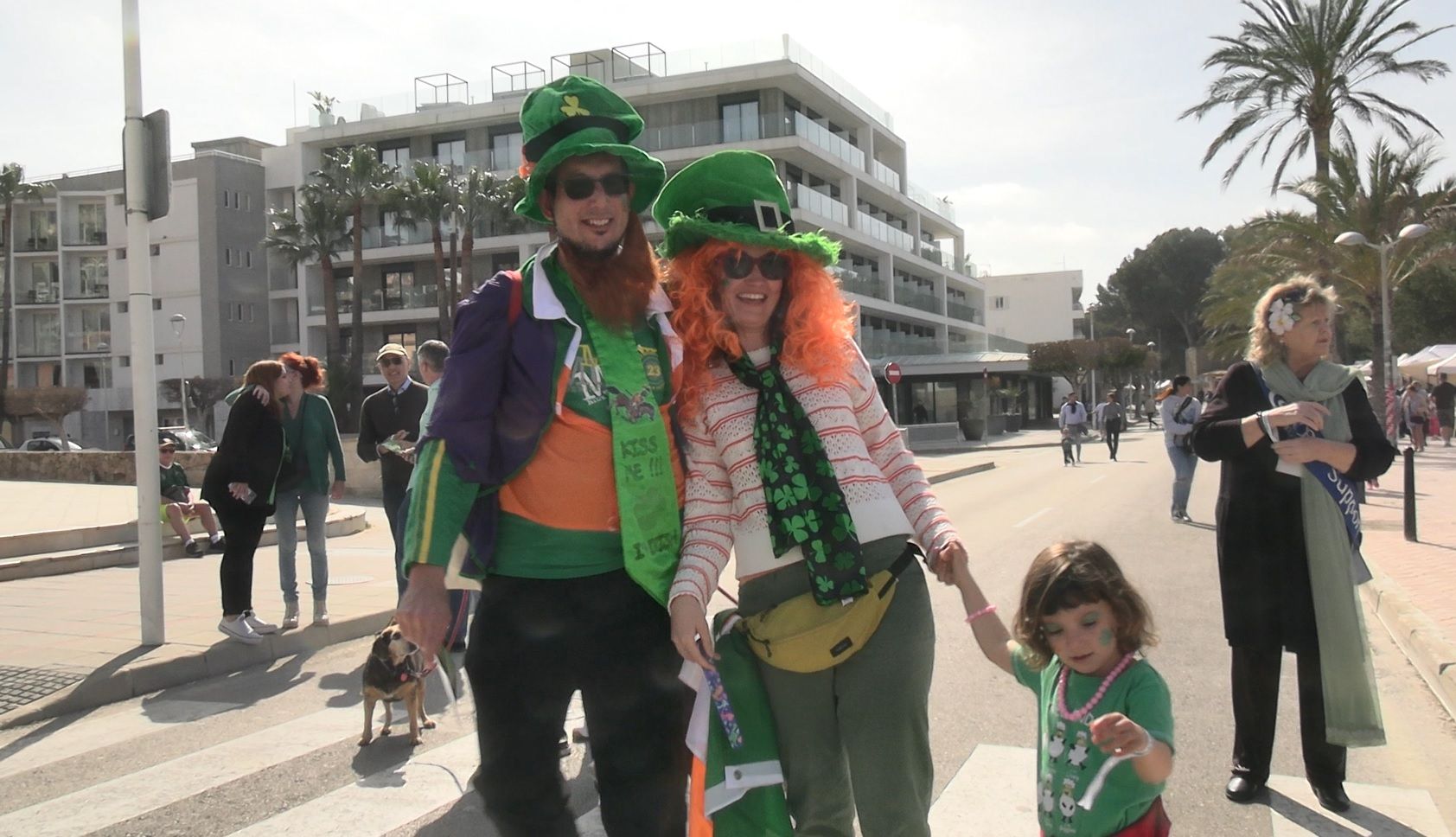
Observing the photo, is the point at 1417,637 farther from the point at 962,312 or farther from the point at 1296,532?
the point at 962,312

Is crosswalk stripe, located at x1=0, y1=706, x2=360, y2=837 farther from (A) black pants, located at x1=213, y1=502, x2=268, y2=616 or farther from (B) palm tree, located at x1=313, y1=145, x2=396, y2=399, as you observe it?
(B) palm tree, located at x1=313, y1=145, x2=396, y2=399

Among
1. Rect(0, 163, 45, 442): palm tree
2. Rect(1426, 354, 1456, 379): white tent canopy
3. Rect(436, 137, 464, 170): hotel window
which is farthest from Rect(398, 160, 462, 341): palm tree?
Rect(1426, 354, 1456, 379): white tent canopy

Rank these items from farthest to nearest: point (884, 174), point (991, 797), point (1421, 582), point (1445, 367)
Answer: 1. point (884, 174)
2. point (1445, 367)
3. point (1421, 582)
4. point (991, 797)

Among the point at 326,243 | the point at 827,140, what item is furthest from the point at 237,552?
the point at 827,140

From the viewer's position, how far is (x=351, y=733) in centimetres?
550

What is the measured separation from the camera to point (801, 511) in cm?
252

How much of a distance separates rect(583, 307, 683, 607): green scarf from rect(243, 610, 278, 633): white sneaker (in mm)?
5924

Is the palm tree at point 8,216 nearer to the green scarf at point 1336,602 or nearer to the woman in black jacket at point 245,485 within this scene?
the woman in black jacket at point 245,485

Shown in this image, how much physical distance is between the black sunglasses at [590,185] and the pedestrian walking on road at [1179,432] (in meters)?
12.2

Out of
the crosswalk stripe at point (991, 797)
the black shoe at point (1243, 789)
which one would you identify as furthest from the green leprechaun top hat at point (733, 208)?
the black shoe at point (1243, 789)

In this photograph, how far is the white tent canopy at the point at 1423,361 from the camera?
3484 centimetres

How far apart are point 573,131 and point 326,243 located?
4727 cm

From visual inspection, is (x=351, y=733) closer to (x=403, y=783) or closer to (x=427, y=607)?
(x=403, y=783)

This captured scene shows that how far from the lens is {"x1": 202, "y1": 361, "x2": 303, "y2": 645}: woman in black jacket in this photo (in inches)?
291
